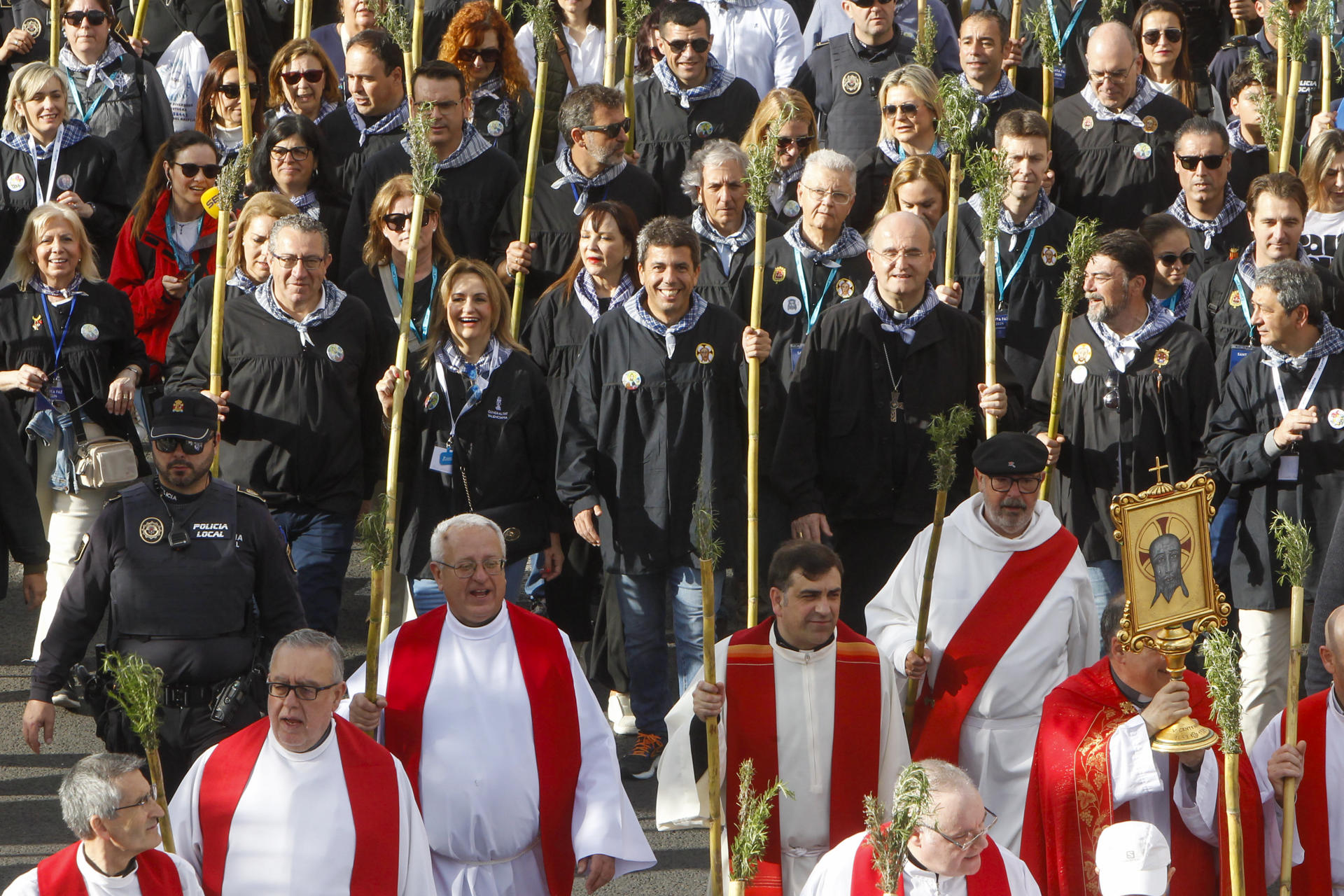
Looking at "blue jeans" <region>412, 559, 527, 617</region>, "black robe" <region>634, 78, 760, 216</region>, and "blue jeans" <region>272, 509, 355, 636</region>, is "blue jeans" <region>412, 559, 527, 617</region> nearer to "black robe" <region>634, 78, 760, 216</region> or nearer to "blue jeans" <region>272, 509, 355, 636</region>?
"blue jeans" <region>272, 509, 355, 636</region>

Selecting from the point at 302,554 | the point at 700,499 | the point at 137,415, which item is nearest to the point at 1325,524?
the point at 700,499

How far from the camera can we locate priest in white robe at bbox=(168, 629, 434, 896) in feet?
20.6

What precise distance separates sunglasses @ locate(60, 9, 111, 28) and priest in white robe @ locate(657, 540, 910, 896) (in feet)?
20.9

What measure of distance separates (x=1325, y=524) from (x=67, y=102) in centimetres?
735

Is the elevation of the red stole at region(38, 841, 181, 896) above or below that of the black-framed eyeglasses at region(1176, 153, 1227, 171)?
below

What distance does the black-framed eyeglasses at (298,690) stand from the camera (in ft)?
20.5

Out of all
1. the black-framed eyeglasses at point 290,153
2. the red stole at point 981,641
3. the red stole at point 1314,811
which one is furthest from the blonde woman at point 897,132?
the red stole at point 1314,811

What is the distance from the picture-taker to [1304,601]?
8.38 meters

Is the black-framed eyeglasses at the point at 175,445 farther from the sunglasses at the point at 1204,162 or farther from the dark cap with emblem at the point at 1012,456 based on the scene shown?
the sunglasses at the point at 1204,162

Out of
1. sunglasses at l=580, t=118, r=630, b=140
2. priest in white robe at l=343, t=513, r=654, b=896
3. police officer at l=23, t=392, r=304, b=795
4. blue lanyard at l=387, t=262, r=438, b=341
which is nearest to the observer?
priest in white robe at l=343, t=513, r=654, b=896

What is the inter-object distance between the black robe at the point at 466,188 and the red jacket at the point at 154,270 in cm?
67

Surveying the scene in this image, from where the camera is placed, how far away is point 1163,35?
11.1 meters

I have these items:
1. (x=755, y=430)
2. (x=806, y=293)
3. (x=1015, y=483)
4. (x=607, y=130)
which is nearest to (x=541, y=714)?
(x=755, y=430)

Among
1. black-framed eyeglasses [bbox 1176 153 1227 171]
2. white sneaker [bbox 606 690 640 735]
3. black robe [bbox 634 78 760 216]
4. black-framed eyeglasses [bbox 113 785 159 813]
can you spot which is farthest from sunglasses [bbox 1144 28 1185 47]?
black-framed eyeglasses [bbox 113 785 159 813]
